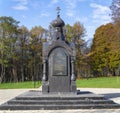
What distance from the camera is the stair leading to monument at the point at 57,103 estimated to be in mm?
15323

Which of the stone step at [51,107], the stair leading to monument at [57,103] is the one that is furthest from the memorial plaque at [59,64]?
the stone step at [51,107]

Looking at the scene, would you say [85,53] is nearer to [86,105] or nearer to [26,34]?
[26,34]

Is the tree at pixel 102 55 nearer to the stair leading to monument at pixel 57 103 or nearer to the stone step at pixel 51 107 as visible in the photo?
the stair leading to monument at pixel 57 103

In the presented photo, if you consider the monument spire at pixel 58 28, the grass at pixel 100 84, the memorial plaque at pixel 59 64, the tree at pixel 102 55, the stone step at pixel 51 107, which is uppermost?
the tree at pixel 102 55

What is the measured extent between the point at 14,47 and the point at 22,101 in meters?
47.6

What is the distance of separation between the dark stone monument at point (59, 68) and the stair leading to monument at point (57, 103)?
2.28 m

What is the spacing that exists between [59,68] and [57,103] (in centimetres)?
322

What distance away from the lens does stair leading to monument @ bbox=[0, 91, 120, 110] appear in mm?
15323

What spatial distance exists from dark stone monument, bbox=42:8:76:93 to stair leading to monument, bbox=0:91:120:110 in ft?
7.47

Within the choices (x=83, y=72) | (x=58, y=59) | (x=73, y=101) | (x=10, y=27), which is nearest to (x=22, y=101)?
(x=73, y=101)

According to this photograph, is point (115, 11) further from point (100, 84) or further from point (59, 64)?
point (59, 64)

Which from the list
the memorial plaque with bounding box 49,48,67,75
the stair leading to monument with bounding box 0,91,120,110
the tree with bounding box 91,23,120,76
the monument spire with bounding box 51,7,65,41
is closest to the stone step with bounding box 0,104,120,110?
the stair leading to monument with bounding box 0,91,120,110

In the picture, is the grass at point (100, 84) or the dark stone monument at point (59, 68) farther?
the grass at point (100, 84)

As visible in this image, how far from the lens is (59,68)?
1866cm
